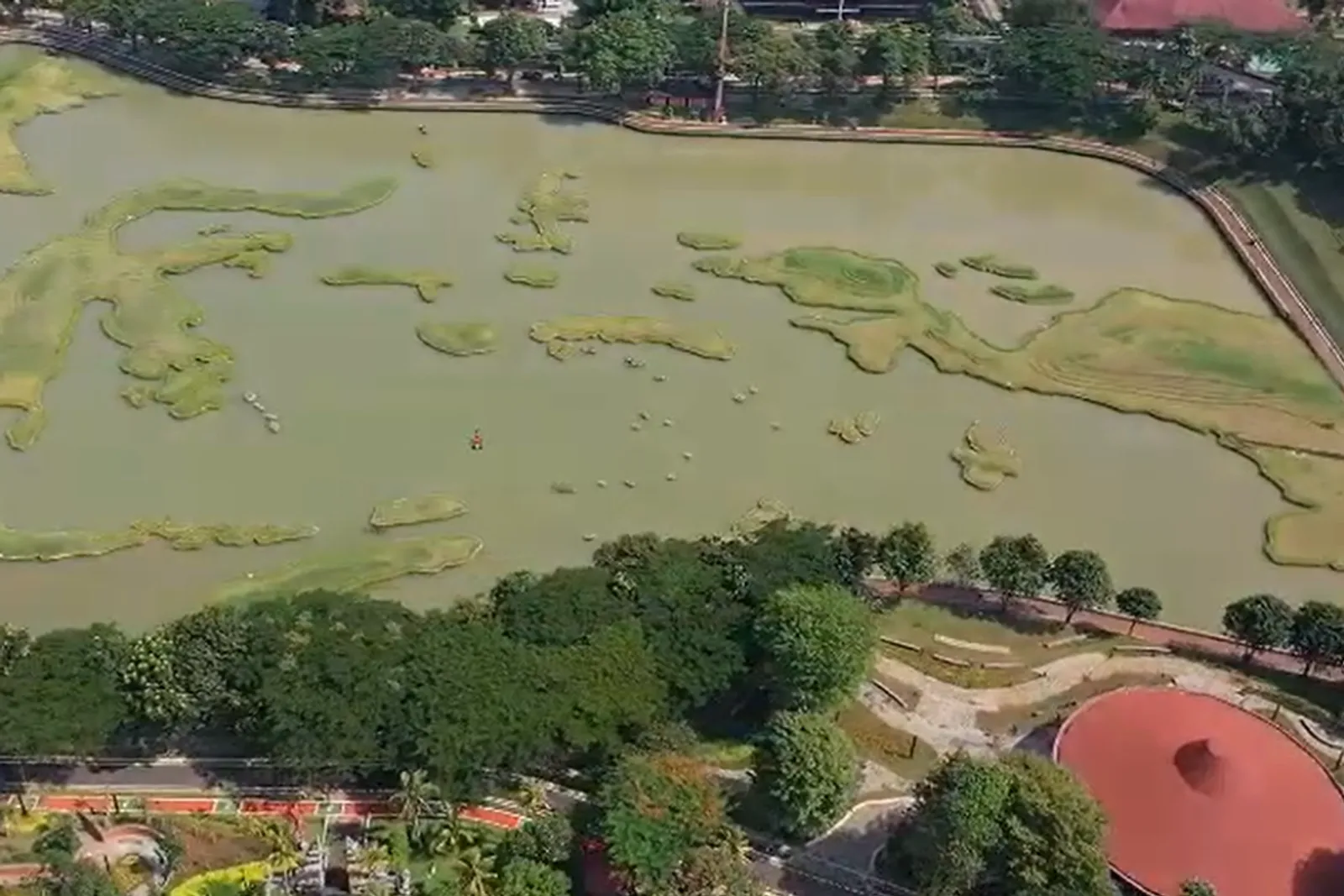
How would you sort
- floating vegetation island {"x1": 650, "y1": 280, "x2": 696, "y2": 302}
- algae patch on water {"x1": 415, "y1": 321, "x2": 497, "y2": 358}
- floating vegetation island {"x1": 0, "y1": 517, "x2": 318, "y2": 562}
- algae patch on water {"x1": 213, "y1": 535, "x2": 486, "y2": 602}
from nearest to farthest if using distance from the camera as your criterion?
algae patch on water {"x1": 213, "y1": 535, "x2": 486, "y2": 602}
floating vegetation island {"x1": 0, "y1": 517, "x2": 318, "y2": 562}
algae patch on water {"x1": 415, "y1": 321, "x2": 497, "y2": 358}
floating vegetation island {"x1": 650, "y1": 280, "x2": 696, "y2": 302}

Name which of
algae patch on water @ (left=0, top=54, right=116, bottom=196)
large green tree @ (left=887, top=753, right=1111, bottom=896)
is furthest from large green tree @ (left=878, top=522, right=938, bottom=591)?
algae patch on water @ (left=0, top=54, right=116, bottom=196)

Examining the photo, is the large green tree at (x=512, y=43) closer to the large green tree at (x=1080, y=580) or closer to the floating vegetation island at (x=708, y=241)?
the floating vegetation island at (x=708, y=241)

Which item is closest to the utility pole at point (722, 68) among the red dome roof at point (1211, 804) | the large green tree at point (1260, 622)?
the large green tree at point (1260, 622)

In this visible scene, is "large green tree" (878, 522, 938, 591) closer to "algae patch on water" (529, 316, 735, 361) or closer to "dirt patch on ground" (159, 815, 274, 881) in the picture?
"algae patch on water" (529, 316, 735, 361)

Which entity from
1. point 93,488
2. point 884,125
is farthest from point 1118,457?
point 93,488

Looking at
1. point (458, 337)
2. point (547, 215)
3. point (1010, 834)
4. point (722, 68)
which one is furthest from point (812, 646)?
point (722, 68)
